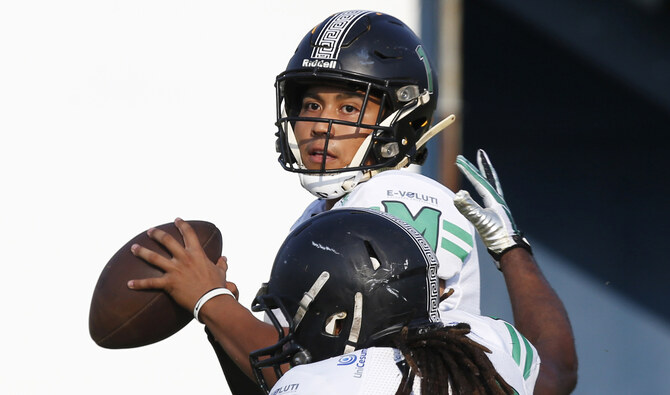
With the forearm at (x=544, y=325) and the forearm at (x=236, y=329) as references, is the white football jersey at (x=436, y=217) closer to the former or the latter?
the forearm at (x=544, y=325)

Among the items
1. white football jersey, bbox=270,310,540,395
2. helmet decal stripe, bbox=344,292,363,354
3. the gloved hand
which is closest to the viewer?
white football jersey, bbox=270,310,540,395

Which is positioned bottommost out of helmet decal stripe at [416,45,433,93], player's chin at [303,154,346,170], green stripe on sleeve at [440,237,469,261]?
green stripe on sleeve at [440,237,469,261]

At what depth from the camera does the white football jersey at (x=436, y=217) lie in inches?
77.6

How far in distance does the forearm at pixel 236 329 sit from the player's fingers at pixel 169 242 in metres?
0.15

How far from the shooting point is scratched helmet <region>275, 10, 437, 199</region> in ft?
7.46

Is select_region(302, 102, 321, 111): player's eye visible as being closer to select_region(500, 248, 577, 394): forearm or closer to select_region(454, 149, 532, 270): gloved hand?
select_region(454, 149, 532, 270): gloved hand

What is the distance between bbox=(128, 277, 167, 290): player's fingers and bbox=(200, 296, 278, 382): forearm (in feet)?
0.42

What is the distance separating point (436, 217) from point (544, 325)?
316 mm

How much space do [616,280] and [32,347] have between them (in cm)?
243

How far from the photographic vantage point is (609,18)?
167 inches

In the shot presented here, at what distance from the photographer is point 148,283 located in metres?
2.10

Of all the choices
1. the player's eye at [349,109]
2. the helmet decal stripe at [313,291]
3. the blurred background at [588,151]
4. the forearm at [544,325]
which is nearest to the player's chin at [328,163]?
the player's eye at [349,109]

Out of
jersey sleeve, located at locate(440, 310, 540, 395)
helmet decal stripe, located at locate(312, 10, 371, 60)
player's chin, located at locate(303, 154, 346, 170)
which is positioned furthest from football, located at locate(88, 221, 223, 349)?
jersey sleeve, located at locate(440, 310, 540, 395)

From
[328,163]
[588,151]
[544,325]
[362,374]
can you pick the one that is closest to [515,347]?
[544,325]
